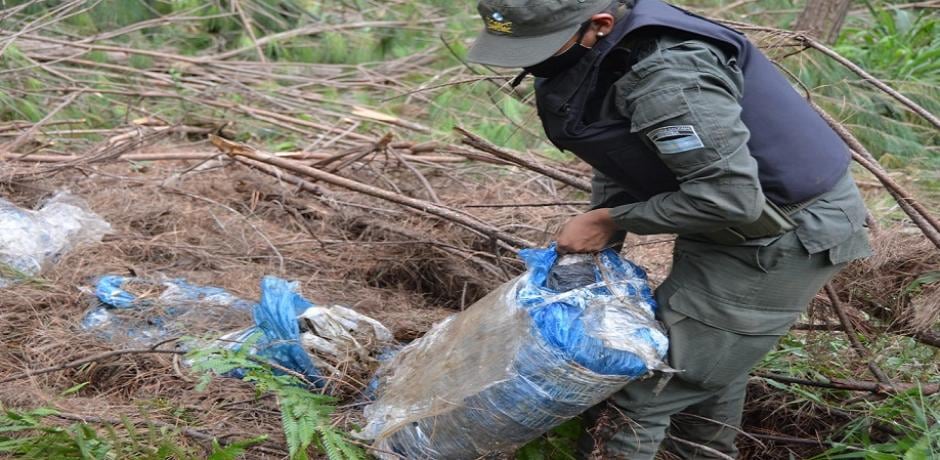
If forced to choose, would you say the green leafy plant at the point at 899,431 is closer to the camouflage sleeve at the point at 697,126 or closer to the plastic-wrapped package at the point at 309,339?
the camouflage sleeve at the point at 697,126

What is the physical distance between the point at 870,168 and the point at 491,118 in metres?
2.73

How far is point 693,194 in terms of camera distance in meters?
2.15

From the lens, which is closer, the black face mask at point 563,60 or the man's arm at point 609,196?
the black face mask at point 563,60

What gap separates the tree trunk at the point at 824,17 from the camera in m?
6.04

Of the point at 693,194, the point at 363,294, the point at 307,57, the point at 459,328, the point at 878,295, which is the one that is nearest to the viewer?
the point at 693,194

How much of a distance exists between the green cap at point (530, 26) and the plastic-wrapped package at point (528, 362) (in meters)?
0.59

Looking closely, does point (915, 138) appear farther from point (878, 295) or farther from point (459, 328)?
point (459, 328)

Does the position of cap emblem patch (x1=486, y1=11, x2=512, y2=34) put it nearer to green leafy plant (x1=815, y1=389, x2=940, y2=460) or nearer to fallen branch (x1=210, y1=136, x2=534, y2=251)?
fallen branch (x1=210, y1=136, x2=534, y2=251)

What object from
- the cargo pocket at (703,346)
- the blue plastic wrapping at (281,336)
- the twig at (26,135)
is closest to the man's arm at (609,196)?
the cargo pocket at (703,346)

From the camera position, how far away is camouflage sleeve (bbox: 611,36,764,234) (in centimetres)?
208

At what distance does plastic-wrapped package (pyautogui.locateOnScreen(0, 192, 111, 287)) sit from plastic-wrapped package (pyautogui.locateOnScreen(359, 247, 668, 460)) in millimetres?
1836

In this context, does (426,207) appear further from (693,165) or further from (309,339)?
(693,165)

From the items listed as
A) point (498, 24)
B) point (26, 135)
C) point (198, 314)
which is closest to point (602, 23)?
point (498, 24)

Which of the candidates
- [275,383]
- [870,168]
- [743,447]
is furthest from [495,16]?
[743,447]
